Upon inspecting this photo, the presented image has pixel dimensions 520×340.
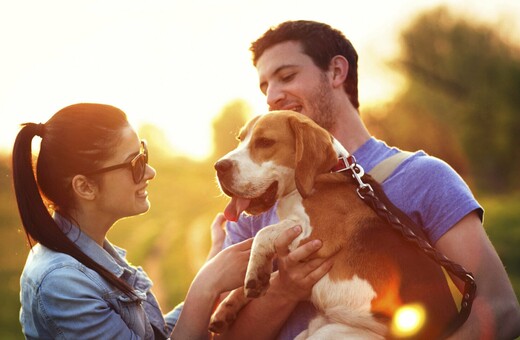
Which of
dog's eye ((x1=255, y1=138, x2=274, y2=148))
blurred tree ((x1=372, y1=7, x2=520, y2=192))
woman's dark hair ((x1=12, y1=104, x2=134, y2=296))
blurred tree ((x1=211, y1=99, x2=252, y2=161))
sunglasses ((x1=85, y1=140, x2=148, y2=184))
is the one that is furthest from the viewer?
blurred tree ((x1=211, y1=99, x2=252, y2=161))

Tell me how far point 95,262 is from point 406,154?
1949 millimetres

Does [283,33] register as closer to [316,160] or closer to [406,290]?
[316,160]

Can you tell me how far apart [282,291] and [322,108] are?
57.5 inches

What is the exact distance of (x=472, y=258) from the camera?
10.4 ft

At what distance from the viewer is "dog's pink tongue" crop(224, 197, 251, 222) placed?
3602 mm

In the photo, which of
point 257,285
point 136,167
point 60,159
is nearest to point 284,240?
point 257,285

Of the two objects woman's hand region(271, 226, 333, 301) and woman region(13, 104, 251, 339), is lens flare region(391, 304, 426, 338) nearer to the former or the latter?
woman's hand region(271, 226, 333, 301)

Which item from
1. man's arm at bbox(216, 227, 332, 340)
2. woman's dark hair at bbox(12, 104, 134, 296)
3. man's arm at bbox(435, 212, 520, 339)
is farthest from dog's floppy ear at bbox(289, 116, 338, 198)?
woman's dark hair at bbox(12, 104, 134, 296)

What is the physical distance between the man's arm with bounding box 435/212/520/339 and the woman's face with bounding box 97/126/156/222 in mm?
1863

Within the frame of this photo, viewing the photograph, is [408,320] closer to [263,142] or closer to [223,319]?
[223,319]

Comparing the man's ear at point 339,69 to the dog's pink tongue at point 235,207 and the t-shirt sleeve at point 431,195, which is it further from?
the dog's pink tongue at point 235,207

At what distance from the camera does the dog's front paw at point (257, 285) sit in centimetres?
327

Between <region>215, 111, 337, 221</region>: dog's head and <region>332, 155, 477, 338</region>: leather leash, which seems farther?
<region>215, 111, 337, 221</region>: dog's head

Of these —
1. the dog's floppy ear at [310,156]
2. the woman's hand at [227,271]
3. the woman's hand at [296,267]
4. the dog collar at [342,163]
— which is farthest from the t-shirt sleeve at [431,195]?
the woman's hand at [227,271]
